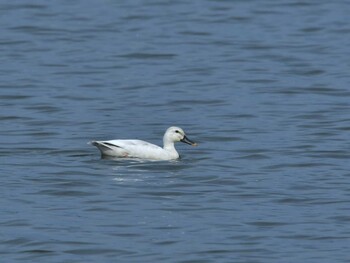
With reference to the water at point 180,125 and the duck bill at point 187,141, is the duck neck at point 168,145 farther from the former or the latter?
the water at point 180,125

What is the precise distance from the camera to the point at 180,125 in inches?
899

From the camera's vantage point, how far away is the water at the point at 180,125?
15000 millimetres

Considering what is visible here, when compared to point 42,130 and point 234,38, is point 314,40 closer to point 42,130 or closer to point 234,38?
point 234,38

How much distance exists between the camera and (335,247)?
14.6 meters

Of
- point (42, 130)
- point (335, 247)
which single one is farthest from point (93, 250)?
point (42, 130)

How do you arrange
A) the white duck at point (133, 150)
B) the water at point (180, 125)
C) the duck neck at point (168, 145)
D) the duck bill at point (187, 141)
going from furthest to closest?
the duck bill at point (187, 141) < the duck neck at point (168, 145) < the white duck at point (133, 150) < the water at point (180, 125)

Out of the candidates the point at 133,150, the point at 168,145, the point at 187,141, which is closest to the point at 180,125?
the point at 187,141

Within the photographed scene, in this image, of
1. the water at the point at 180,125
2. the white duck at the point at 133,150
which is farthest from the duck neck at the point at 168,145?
the water at the point at 180,125

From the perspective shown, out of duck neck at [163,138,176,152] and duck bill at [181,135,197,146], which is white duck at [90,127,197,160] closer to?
duck neck at [163,138,176,152]

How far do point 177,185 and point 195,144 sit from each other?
2640mm

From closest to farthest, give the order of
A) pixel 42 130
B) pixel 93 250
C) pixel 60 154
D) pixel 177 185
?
1. pixel 93 250
2. pixel 177 185
3. pixel 60 154
4. pixel 42 130

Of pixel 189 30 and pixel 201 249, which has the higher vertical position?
pixel 189 30

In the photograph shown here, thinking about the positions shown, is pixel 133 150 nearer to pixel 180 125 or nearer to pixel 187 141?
pixel 187 141

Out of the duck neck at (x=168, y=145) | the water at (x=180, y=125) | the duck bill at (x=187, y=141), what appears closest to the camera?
the water at (x=180, y=125)
